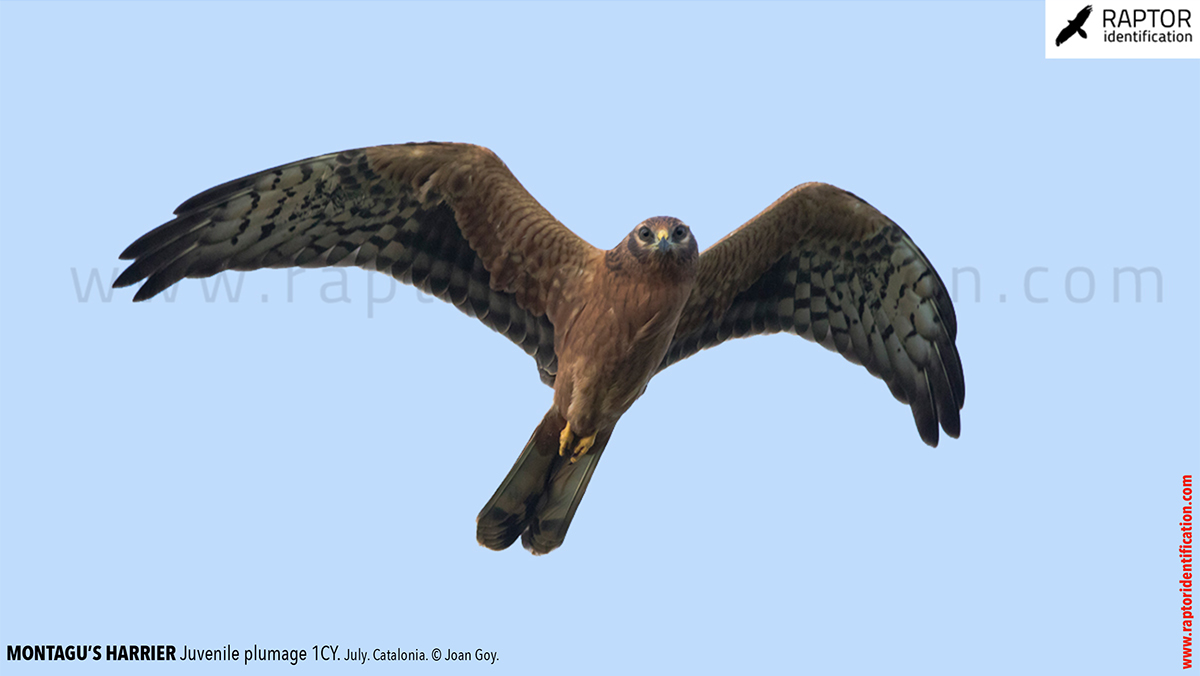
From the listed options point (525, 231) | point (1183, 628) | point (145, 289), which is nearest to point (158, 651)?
point (145, 289)

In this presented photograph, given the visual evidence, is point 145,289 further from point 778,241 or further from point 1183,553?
point 1183,553

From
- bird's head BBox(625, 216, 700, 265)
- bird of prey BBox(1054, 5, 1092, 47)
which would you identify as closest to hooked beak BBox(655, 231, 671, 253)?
bird's head BBox(625, 216, 700, 265)

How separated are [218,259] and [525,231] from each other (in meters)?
2.00

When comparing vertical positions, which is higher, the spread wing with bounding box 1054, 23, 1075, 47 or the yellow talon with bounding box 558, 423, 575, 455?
the spread wing with bounding box 1054, 23, 1075, 47

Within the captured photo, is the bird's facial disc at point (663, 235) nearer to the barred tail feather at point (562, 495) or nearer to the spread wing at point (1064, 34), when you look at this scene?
the barred tail feather at point (562, 495)

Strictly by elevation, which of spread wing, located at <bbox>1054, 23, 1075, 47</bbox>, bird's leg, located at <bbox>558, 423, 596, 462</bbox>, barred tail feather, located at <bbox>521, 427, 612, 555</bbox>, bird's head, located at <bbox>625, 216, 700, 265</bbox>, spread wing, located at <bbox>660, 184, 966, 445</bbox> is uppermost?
spread wing, located at <bbox>1054, 23, 1075, 47</bbox>

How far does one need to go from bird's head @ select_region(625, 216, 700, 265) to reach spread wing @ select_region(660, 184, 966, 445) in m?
0.59

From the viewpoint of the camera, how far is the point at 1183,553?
918 centimetres

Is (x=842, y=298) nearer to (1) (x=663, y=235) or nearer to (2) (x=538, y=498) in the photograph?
(1) (x=663, y=235)

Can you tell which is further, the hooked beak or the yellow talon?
the yellow talon

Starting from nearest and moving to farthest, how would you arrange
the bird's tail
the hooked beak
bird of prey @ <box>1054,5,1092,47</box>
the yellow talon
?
the hooked beak < the yellow talon < the bird's tail < bird of prey @ <box>1054,5,1092,47</box>

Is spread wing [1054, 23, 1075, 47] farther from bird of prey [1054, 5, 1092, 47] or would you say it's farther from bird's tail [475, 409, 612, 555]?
bird's tail [475, 409, 612, 555]

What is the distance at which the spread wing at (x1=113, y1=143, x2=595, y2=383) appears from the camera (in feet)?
29.5

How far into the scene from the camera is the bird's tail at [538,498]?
30.9ft
